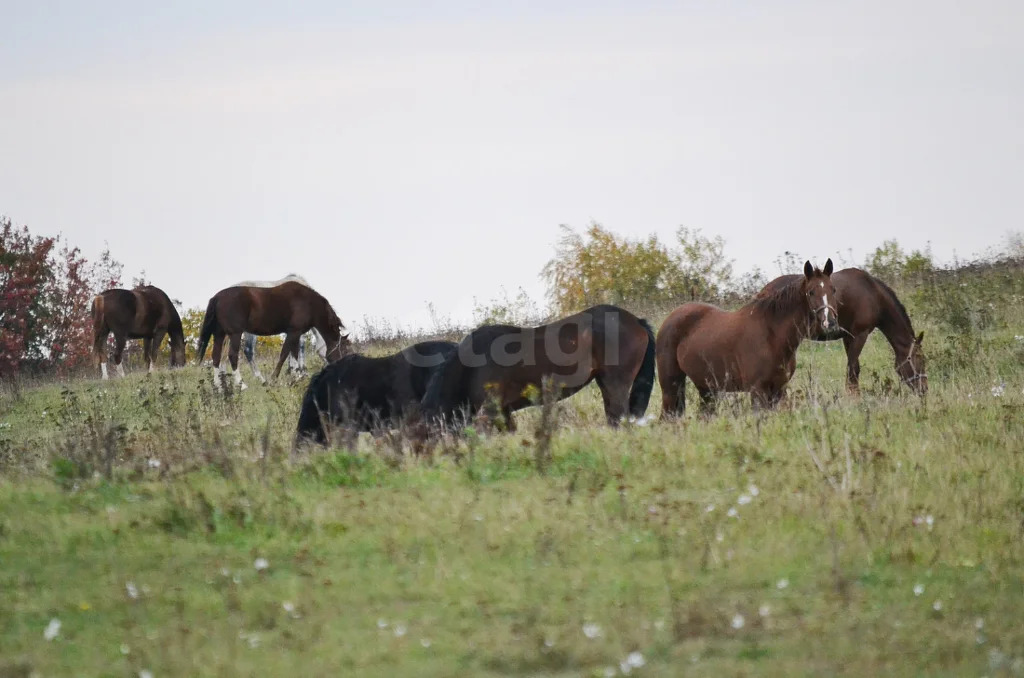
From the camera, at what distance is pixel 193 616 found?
19.7ft

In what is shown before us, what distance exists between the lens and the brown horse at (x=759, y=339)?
39.4 ft

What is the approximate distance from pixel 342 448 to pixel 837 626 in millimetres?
5039

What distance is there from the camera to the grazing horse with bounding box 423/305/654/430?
467 inches

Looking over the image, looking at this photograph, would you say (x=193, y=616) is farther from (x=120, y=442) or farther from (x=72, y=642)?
(x=120, y=442)

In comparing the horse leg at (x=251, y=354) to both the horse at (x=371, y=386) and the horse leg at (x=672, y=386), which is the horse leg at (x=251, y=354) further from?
the horse leg at (x=672, y=386)

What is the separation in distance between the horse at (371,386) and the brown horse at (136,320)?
14.4 m

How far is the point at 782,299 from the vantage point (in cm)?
1224

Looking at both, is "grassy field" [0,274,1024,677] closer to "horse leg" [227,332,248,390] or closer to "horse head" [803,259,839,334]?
"horse head" [803,259,839,334]

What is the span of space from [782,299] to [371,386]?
4.60m

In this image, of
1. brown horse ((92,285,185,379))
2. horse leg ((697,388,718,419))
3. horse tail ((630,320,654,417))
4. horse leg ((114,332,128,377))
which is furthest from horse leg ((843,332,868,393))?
horse leg ((114,332,128,377))

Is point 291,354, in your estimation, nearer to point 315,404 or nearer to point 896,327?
point 315,404

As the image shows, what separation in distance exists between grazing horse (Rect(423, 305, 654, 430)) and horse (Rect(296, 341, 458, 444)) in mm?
485

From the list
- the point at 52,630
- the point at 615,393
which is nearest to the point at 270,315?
the point at 615,393

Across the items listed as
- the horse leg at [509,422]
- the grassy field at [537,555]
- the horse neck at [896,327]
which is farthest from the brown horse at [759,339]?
the horse neck at [896,327]
